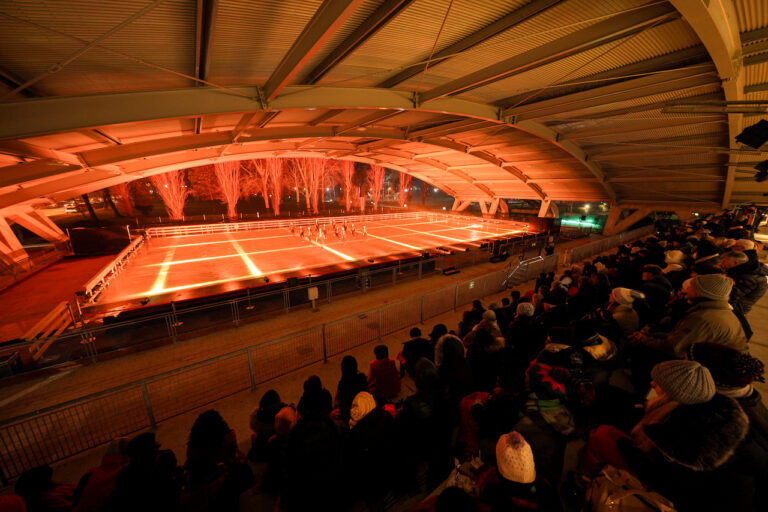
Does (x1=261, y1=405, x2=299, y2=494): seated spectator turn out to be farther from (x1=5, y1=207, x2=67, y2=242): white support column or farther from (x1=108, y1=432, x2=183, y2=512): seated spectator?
(x1=5, y1=207, x2=67, y2=242): white support column

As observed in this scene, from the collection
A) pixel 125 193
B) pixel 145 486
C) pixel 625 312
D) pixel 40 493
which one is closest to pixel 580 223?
pixel 625 312

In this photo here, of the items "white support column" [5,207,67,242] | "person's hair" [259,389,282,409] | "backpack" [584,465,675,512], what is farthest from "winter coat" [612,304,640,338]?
"white support column" [5,207,67,242]

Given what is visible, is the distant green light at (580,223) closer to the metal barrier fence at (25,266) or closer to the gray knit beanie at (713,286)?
the gray knit beanie at (713,286)

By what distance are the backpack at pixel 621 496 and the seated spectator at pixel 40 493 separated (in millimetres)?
4032

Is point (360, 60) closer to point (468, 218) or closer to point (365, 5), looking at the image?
point (365, 5)

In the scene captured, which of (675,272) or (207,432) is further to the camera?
(675,272)

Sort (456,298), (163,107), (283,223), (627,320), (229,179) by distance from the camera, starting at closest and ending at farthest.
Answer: (627,320) < (163,107) < (456,298) < (283,223) < (229,179)

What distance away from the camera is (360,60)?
8.02 metres

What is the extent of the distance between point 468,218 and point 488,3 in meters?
28.1

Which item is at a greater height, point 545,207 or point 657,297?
point 545,207

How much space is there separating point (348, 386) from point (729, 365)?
336 cm

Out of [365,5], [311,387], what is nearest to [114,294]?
[311,387]

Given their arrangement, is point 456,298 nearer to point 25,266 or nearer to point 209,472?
point 209,472

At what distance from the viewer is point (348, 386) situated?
3523mm
